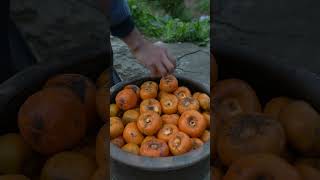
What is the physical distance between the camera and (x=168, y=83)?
121 centimetres

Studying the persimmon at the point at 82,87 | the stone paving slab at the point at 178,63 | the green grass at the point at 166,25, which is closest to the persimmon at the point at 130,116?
the stone paving slab at the point at 178,63

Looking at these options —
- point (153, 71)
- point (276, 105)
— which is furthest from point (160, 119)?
point (276, 105)

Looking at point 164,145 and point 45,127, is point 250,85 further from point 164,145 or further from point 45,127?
point 164,145

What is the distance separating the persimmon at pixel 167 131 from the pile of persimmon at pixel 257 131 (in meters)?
0.78

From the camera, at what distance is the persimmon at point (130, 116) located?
1333mm

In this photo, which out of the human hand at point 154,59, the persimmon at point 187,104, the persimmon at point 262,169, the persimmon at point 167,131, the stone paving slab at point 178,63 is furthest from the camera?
the persimmon at point 167,131

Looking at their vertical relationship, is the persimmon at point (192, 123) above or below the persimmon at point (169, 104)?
below

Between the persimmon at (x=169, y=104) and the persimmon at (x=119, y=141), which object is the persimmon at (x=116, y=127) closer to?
the persimmon at (x=119, y=141)

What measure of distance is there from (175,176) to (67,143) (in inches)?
27.9

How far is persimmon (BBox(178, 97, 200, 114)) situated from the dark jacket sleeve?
0.30m

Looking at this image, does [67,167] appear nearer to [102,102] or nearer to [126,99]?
[102,102]

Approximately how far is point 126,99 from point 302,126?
2.46ft

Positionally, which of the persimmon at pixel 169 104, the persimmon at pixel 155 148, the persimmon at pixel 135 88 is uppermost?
the persimmon at pixel 135 88

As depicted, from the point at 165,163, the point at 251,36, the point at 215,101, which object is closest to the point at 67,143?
the point at 215,101
